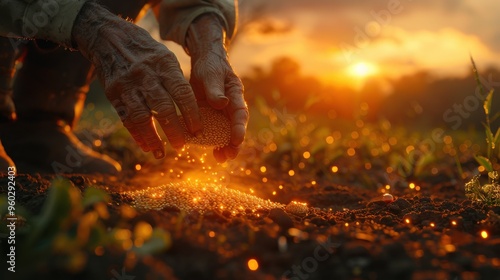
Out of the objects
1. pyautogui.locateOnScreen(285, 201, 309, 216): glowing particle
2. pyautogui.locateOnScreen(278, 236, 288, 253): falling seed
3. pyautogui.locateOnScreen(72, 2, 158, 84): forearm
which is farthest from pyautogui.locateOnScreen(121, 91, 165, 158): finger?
pyautogui.locateOnScreen(278, 236, 288, 253): falling seed

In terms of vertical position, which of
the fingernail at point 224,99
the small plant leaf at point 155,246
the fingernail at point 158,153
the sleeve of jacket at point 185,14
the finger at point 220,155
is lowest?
the small plant leaf at point 155,246

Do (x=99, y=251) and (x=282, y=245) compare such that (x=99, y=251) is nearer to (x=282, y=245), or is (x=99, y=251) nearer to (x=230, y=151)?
(x=282, y=245)

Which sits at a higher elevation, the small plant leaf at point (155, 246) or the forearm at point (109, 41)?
the forearm at point (109, 41)

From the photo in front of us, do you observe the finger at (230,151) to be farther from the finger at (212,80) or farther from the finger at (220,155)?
the finger at (212,80)

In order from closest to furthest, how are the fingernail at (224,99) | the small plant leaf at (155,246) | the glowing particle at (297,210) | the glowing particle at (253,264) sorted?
the small plant leaf at (155,246), the glowing particle at (253,264), the glowing particle at (297,210), the fingernail at (224,99)

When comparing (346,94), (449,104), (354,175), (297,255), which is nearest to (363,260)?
(297,255)

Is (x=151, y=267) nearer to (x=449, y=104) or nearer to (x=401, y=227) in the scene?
(x=401, y=227)

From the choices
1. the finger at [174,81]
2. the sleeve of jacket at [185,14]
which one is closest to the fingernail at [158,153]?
the finger at [174,81]

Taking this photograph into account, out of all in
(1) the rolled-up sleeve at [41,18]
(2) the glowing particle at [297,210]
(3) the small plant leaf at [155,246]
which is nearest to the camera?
(3) the small plant leaf at [155,246]
